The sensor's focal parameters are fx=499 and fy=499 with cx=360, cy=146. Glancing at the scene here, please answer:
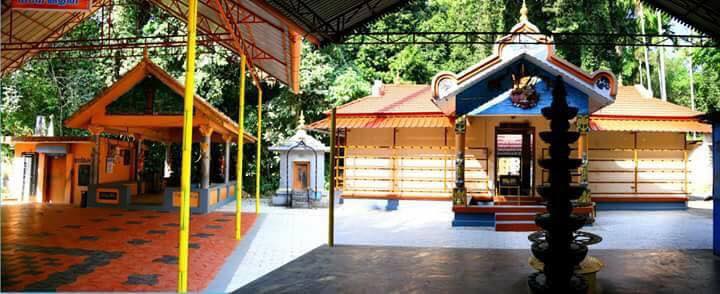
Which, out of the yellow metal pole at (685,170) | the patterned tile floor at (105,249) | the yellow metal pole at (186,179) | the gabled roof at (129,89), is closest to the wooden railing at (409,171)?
the patterned tile floor at (105,249)

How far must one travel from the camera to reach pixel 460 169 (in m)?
12.8

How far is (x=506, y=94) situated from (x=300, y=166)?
8035 mm

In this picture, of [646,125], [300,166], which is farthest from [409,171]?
[646,125]

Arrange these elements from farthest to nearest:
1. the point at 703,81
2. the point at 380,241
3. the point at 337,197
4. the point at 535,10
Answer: the point at 703,81
the point at 535,10
the point at 337,197
the point at 380,241

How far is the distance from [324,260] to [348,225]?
446 cm

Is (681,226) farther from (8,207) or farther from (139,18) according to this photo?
(139,18)

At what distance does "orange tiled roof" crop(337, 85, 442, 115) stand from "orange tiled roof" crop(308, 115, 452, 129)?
213 millimetres

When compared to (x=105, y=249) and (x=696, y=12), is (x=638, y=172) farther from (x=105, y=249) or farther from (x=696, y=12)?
(x=105, y=249)

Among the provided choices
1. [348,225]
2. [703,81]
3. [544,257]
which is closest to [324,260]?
[544,257]

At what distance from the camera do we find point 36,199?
16703mm

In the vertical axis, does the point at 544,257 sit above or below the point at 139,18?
below

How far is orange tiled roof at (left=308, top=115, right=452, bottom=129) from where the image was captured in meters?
15.4

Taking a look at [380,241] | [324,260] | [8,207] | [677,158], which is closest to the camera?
[324,260]

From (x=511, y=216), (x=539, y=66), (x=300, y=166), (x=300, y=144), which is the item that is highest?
(x=539, y=66)
